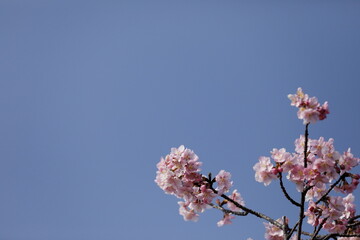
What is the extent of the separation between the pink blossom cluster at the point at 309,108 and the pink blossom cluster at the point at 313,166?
734 millimetres

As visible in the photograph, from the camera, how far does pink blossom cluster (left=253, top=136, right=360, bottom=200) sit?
4.41 metres

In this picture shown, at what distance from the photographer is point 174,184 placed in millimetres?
5105

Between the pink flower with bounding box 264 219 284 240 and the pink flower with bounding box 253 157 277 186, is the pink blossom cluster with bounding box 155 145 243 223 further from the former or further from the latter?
the pink flower with bounding box 264 219 284 240

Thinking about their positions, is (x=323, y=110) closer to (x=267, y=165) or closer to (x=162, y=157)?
(x=267, y=165)

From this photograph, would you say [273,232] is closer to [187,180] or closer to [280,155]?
[280,155]

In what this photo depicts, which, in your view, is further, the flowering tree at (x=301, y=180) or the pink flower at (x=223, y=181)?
the pink flower at (x=223, y=181)

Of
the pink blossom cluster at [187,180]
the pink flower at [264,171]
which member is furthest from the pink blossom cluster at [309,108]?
the pink blossom cluster at [187,180]

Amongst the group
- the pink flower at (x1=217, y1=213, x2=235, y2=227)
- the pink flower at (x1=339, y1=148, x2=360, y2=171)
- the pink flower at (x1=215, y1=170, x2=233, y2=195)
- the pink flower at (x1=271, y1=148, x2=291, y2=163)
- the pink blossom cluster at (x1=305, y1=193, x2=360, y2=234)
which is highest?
the pink flower at (x1=215, y1=170, x2=233, y2=195)

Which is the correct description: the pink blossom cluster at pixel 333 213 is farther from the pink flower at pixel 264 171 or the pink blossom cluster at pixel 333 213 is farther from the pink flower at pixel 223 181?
the pink flower at pixel 223 181

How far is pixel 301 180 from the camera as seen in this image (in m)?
4.50

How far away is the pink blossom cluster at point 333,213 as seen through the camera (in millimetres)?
4633

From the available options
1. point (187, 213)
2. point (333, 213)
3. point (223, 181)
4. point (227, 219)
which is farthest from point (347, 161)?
point (187, 213)

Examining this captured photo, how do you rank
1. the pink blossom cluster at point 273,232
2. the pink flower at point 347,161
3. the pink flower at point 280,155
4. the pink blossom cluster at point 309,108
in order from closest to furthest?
the pink blossom cluster at point 309,108 < the pink flower at point 347,161 < the pink flower at point 280,155 < the pink blossom cluster at point 273,232

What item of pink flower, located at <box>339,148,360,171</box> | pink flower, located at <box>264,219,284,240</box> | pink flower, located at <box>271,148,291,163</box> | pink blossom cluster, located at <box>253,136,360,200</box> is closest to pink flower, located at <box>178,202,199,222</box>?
pink flower, located at <box>264,219,284,240</box>
